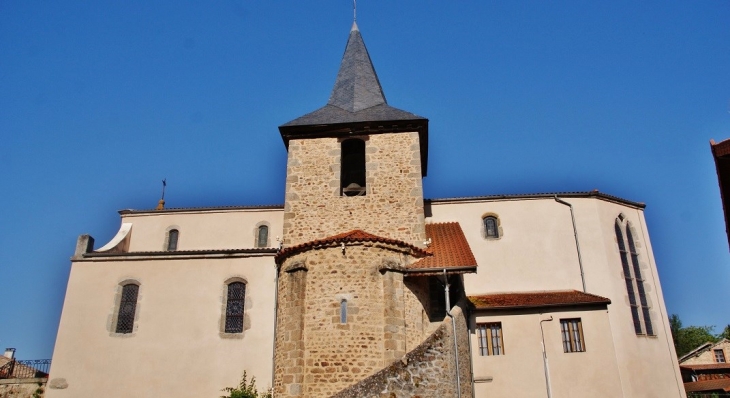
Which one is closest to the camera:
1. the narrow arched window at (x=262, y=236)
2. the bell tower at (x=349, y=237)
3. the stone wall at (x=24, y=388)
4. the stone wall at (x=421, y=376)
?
the stone wall at (x=421, y=376)

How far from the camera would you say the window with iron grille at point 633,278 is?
1734 cm

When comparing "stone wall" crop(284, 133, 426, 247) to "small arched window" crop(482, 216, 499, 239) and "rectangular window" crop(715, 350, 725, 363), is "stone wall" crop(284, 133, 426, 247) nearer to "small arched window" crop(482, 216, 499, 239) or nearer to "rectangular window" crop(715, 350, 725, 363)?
"small arched window" crop(482, 216, 499, 239)

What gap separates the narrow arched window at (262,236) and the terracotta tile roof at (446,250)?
634cm

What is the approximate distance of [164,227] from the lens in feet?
69.7

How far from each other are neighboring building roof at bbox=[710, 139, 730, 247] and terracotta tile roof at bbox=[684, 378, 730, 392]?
2413cm

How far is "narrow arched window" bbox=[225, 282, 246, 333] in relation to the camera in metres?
16.4

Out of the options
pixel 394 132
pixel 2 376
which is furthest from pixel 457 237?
pixel 2 376

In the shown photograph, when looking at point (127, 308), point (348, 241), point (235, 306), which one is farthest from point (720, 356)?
point (127, 308)

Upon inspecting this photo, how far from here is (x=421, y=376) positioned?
10.3 meters

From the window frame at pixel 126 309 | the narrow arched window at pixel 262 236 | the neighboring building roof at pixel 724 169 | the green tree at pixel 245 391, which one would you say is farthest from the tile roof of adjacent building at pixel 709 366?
the window frame at pixel 126 309

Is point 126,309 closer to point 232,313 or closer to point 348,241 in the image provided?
point 232,313

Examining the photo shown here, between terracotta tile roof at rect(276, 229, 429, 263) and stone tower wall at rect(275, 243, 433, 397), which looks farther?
terracotta tile roof at rect(276, 229, 429, 263)

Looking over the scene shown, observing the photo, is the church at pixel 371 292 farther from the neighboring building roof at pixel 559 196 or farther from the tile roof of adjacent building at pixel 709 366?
the tile roof of adjacent building at pixel 709 366

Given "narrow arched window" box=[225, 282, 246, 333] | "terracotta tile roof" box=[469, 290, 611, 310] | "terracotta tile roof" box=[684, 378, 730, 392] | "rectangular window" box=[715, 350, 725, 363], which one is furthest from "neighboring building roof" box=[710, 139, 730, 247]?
"rectangular window" box=[715, 350, 725, 363]
